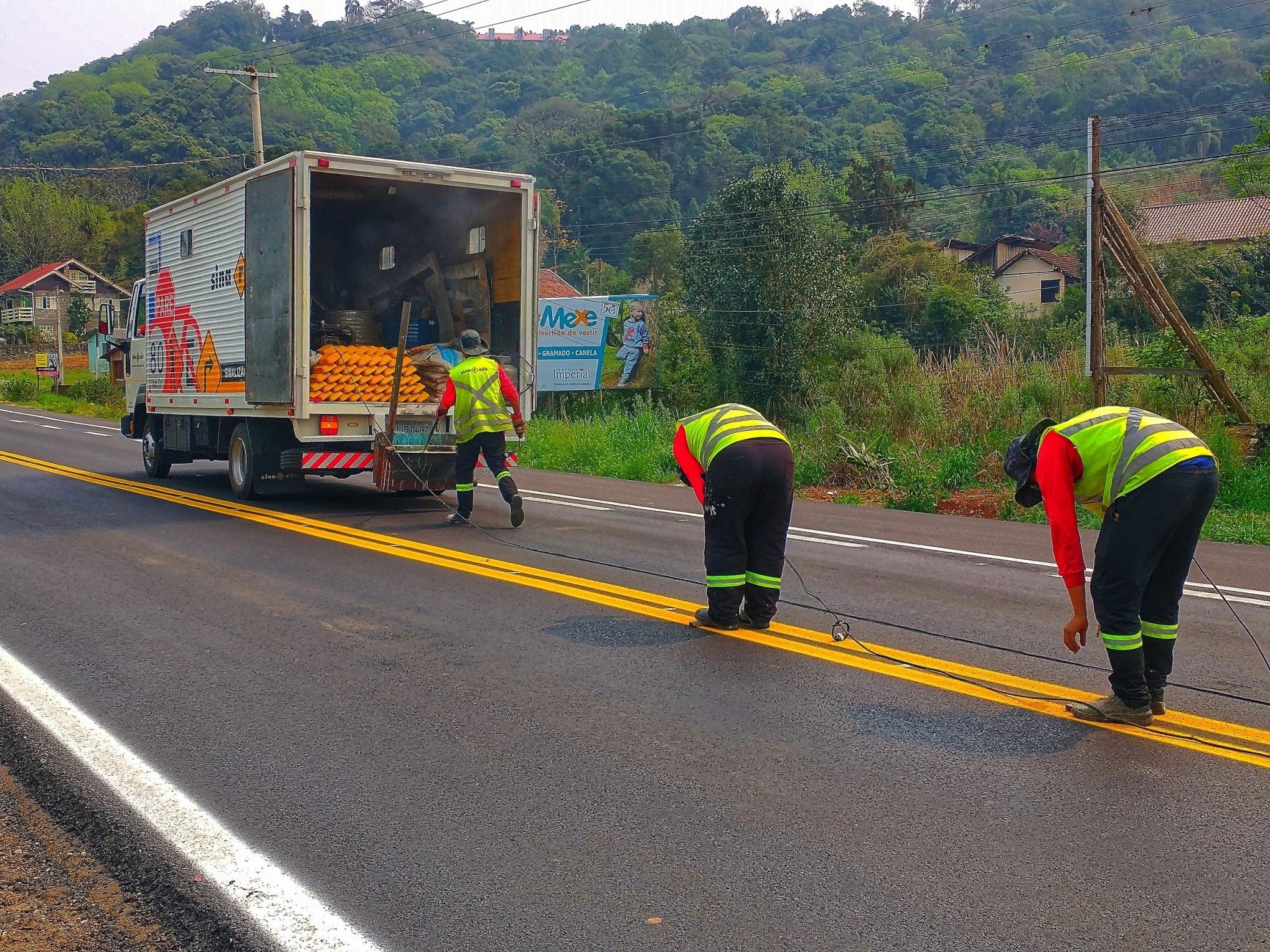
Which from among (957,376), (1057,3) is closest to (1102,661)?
(957,376)

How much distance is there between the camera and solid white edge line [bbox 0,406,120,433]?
3094cm

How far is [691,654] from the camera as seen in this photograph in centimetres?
649

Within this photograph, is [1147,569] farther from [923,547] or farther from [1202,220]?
[1202,220]

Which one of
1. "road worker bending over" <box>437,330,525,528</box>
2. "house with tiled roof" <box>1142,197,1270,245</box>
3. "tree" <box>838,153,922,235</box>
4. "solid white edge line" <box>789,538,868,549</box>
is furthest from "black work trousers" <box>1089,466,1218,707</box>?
"tree" <box>838,153,922,235</box>

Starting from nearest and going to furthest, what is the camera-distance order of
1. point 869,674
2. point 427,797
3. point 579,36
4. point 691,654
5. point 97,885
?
point 97,885
point 427,797
point 869,674
point 691,654
point 579,36

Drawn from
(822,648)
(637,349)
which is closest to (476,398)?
(822,648)

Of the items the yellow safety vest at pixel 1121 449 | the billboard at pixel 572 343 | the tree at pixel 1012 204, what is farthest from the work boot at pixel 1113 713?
the tree at pixel 1012 204

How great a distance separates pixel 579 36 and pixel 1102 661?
17615cm

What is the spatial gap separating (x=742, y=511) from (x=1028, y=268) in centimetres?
5972

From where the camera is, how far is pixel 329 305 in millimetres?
14227

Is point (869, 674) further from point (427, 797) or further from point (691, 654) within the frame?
point (427, 797)

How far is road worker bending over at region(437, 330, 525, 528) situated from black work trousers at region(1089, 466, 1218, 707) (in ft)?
22.0

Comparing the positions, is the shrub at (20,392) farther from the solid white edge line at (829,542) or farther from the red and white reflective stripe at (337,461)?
Result: the solid white edge line at (829,542)

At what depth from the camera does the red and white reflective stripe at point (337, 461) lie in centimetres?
1236
